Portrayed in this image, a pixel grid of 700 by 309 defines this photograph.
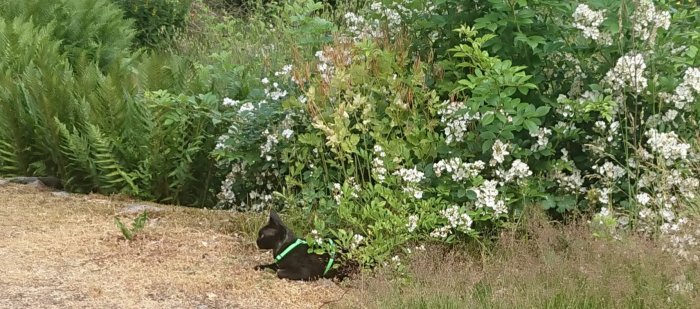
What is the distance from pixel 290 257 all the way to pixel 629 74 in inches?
71.6

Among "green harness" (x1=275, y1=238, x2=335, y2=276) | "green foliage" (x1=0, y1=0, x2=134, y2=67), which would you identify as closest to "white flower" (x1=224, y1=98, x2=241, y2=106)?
"green harness" (x1=275, y1=238, x2=335, y2=276)

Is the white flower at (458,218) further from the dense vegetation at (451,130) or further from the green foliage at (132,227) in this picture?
the green foliage at (132,227)

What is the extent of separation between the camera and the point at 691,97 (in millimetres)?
4395

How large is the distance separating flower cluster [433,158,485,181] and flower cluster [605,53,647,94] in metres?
0.75

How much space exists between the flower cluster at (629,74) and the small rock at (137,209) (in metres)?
2.66

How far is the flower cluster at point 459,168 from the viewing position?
4.42m

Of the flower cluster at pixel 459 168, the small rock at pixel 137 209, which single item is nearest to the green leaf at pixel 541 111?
the flower cluster at pixel 459 168

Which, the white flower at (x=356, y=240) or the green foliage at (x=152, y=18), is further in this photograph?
the green foliage at (x=152, y=18)

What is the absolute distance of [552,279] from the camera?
3758 millimetres

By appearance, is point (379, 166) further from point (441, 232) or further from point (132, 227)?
point (132, 227)

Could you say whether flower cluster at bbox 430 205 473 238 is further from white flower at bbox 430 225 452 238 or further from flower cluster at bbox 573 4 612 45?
flower cluster at bbox 573 4 612 45

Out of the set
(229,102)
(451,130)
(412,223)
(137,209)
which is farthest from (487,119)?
(137,209)

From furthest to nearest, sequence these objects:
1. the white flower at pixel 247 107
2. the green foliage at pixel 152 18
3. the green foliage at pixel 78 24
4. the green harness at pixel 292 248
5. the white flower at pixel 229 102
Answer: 1. the green foliage at pixel 152 18
2. the green foliage at pixel 78 24
3. the white flower at pixel 229 102
4. the white flower at pixel 247 107
5. the green harness at pixel 292 248

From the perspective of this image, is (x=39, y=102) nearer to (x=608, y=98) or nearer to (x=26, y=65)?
(x=26, y=65)
